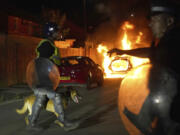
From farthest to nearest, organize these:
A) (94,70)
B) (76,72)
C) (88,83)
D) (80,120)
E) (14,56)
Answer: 1. (14,56)
2. (94,70)
3. (88,83)
4. (76,72)
5. (80,120)

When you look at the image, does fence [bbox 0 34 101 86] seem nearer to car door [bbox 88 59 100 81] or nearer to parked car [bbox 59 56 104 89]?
parked car [bbox 59 56 104 89]

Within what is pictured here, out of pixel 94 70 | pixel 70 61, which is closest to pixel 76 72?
pixel 70 61

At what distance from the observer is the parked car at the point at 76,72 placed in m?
12.0

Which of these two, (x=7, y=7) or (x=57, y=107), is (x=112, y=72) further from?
(x=57, y=107)

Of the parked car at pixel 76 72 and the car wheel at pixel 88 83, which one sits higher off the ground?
the parked car at pixel 76 72

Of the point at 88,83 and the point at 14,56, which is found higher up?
the point at 14,56

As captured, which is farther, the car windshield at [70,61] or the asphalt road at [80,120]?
the car windshield at [70,61]

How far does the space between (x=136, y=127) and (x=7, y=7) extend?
1662 cm

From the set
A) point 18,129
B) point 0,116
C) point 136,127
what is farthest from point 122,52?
point 0,116

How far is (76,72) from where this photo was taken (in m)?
12.0

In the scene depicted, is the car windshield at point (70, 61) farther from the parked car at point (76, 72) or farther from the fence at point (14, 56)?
the fence at point (14, 56)

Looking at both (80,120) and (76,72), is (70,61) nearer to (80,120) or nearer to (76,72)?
(76,72)

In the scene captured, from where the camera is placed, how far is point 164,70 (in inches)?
77.1

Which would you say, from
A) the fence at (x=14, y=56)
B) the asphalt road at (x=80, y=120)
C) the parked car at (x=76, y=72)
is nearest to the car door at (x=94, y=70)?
the parked car at (x=76, y=72)
